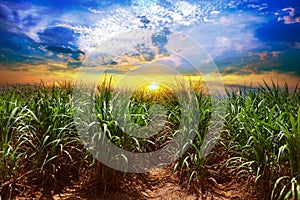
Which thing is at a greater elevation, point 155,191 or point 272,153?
point 272,153

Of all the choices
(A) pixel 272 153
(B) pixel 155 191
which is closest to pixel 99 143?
(B) pixel 155 191

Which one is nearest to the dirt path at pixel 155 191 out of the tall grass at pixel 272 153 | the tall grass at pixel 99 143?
the tall grass at pixel 99 143

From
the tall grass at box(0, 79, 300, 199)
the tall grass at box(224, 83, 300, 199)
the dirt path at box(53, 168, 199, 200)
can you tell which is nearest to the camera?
the tall grass at box(224, 83, 300, 199)

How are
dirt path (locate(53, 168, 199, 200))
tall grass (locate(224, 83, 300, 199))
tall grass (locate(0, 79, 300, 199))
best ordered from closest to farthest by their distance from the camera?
1. tall grass (locate(224, 83, 300, 199))
2. tall grass (locate(0, 79, 300, 199))
3. dirt path (locate(53, 168, 199, 200))

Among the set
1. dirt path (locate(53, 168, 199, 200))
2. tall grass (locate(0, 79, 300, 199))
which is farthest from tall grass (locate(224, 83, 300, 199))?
dirt path (locate(53, 168, 199, 200))

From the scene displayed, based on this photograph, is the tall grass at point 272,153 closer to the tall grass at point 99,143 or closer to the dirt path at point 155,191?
the tall grass at point 99,143

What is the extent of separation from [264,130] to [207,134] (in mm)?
794

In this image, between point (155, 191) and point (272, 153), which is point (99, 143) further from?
point (272, 153)

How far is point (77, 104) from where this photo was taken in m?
3.30

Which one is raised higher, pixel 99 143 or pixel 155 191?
pixel 99 143

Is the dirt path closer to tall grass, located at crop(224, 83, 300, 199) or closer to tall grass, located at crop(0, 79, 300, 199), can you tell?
tall grass, located at crop(0, 79, 300, 199)

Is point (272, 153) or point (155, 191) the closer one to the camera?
point (272, 153)

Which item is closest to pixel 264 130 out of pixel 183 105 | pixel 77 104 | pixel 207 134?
pixel 207 134

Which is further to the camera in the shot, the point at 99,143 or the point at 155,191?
the point at 155,191
